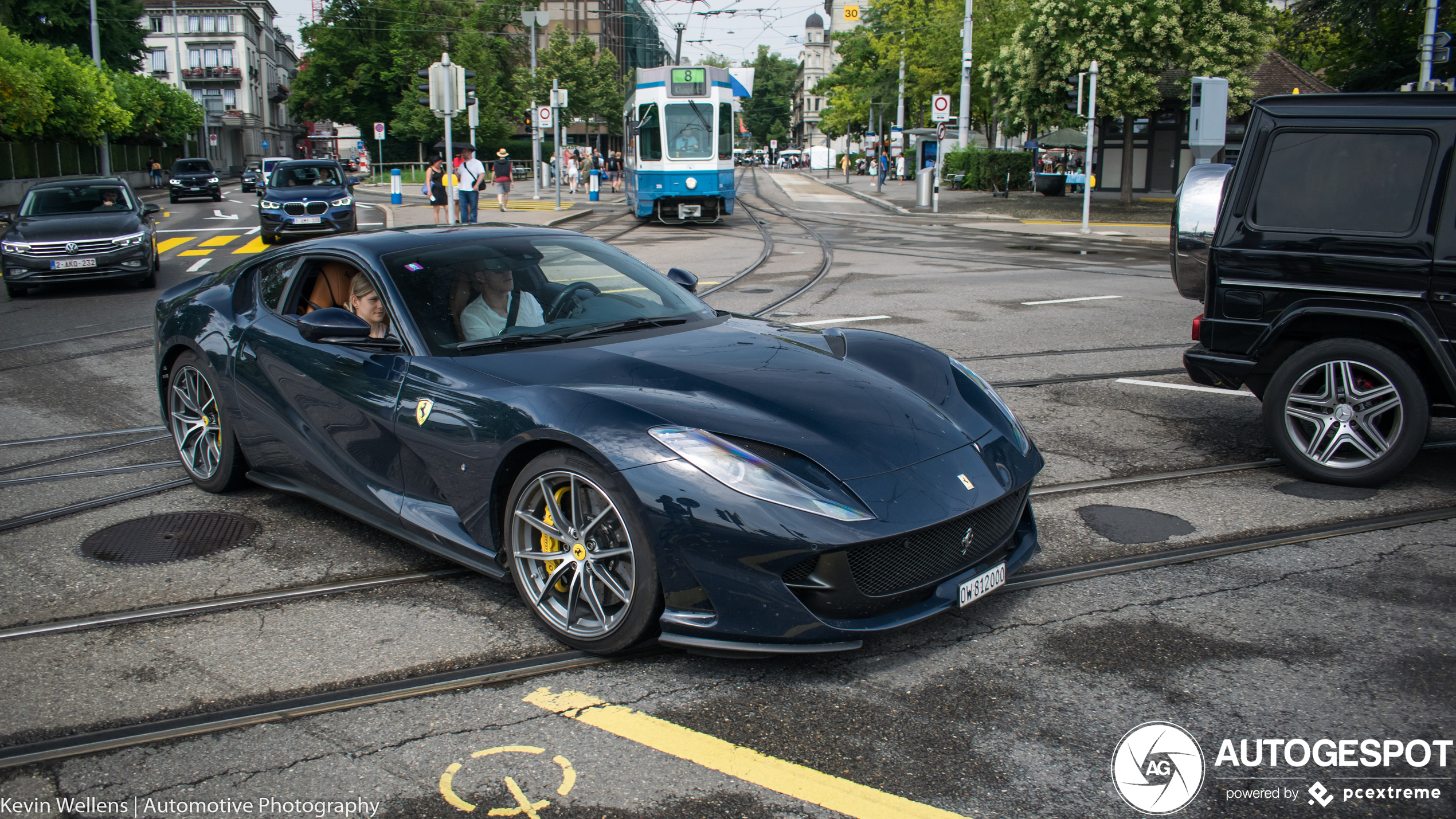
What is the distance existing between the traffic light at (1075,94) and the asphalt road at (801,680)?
20816 millimetres

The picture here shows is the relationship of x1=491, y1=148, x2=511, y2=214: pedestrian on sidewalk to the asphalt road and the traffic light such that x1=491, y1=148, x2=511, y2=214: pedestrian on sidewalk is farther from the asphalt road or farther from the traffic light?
the asphalt road

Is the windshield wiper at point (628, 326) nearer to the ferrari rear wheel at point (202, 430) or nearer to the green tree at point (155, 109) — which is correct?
the ferrari rear wheel at point (202, 430)

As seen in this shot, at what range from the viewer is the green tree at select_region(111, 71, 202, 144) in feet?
185

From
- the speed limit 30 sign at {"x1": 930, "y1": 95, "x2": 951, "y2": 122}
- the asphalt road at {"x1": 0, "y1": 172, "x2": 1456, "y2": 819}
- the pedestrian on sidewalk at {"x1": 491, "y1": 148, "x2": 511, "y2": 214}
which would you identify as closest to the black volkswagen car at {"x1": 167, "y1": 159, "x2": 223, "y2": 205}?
the pedestrian on sidewalk at {"x1": 491, "y1": 148, "x2": 511, "y2": 214}

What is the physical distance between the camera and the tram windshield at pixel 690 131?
86.5 feet

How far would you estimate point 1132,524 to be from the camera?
5004mm

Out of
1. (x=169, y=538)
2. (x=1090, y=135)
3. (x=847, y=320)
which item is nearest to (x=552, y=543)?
(x=169, y=538)

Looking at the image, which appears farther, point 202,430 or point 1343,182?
point 202,430

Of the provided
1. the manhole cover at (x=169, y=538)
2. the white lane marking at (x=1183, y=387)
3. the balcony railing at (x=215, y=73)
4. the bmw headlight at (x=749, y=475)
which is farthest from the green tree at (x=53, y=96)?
the balcony railing at (x=215, y=73)

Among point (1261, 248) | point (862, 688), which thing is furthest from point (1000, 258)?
point (862, 688)

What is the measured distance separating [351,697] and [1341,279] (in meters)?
4.95

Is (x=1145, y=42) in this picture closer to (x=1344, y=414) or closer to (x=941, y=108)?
(x=941, y=108)

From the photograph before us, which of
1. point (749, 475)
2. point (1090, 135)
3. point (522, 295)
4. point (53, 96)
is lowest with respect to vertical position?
point (749, 475)

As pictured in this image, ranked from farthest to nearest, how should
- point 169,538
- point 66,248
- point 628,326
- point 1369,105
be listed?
1. point 66,248
2. point 1369,105
3. point 169,538
4. point 628,326
